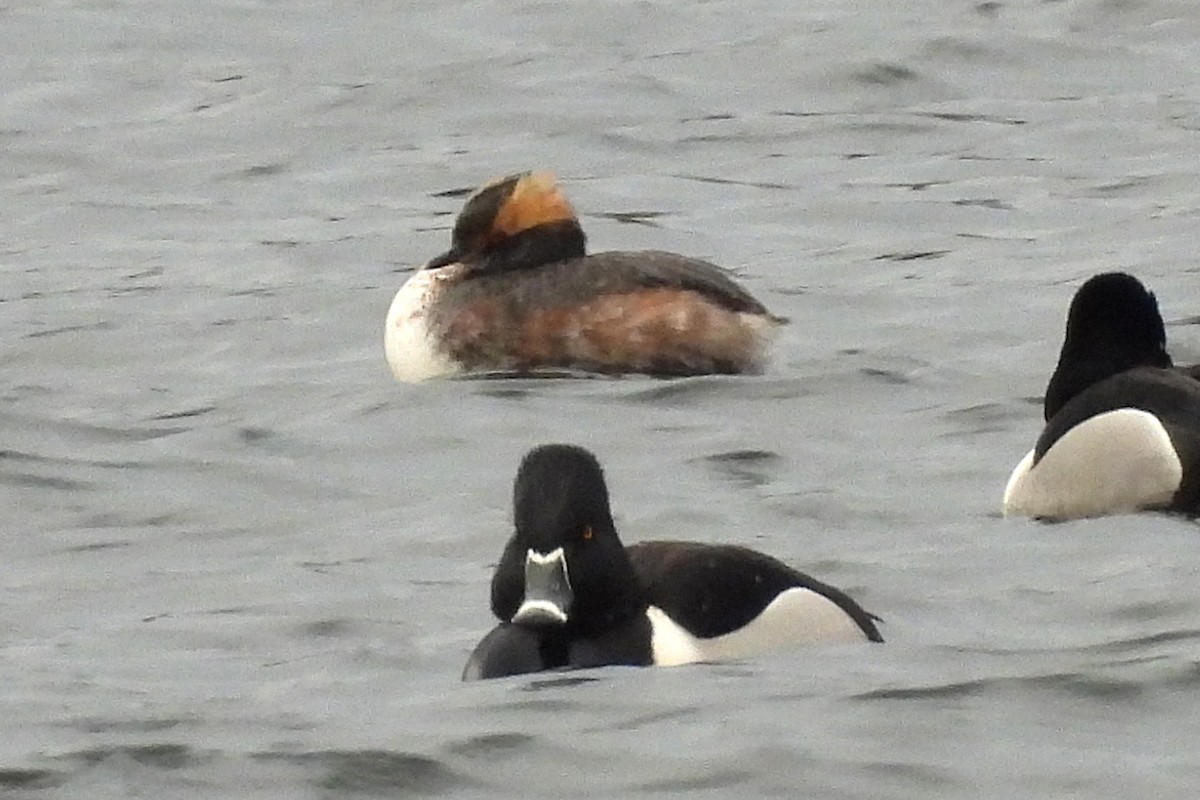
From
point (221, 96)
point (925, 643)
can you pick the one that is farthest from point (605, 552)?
point (221, 96)

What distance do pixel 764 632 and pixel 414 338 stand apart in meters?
5.24

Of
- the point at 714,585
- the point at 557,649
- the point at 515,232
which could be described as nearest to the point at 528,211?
the point at 515,232

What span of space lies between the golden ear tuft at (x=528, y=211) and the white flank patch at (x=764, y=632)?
5.39 metres

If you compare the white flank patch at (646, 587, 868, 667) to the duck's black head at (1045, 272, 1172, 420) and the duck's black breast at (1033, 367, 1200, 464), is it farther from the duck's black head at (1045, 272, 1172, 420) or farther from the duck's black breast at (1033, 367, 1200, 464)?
the duck's black head at (1045, 272, 1172, 420)

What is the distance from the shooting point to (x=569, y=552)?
880 cm

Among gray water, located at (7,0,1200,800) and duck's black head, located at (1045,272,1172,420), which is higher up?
duck's black head, located at (1045,272,1172,420)

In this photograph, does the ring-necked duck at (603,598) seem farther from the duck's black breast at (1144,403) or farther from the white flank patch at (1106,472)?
the duck's black breast at (1144,403)

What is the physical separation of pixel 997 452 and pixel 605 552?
394 cm

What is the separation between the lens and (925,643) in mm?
9445

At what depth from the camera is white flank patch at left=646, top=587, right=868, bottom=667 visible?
29.2 ft

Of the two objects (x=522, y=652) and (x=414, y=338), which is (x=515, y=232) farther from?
(x=522, y=652)

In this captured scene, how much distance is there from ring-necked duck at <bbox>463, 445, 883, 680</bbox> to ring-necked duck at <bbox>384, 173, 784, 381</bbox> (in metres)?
4.62

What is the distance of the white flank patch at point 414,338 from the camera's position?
14.0m

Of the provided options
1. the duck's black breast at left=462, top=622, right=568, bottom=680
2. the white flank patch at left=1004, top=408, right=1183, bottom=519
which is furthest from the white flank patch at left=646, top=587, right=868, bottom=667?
the white flank patch at left=1004, top=408, right=1183, bottom=519
